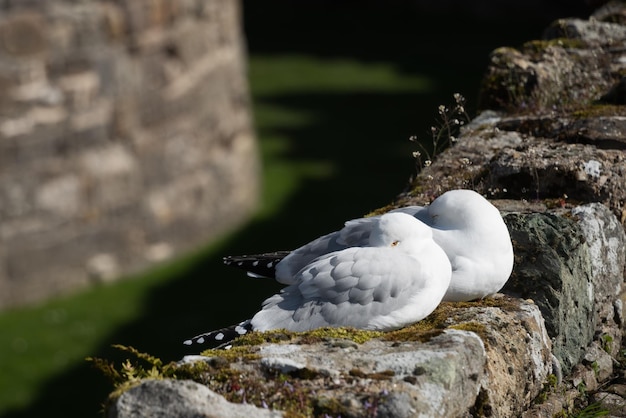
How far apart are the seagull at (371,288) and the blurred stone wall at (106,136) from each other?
6018 mm

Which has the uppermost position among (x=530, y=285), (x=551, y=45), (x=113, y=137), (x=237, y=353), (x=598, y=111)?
(x=551, y=45)

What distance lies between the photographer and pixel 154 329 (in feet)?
31.0

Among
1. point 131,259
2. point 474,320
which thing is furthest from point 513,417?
point 131,259

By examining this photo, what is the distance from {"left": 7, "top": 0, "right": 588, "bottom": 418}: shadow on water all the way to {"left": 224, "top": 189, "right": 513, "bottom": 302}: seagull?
529 cm

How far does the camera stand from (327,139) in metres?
14.1

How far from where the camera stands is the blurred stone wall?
892 cm

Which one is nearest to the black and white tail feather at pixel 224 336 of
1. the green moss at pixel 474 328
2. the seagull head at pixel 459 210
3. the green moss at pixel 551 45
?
the green moss at pixel 474 328

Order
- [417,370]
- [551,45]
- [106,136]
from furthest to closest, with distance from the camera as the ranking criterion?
[106,136], [551,45], [417,370]

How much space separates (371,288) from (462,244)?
38 cm

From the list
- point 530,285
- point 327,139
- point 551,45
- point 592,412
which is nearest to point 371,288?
point 530,285

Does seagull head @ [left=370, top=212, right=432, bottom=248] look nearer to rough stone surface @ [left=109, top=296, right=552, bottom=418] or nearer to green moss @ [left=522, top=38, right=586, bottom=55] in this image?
rough stone surface @ [left=109, top=296, right=552, bottom=418]

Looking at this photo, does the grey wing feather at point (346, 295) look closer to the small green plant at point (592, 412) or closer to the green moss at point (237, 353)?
the green moss at point (237, 353)

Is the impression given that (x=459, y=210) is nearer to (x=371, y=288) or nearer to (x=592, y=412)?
(x=371, y=288)

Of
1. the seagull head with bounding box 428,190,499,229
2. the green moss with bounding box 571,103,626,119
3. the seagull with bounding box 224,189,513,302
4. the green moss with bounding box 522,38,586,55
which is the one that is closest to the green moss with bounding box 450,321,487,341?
the seagull with bounding box 224,189,513,302
